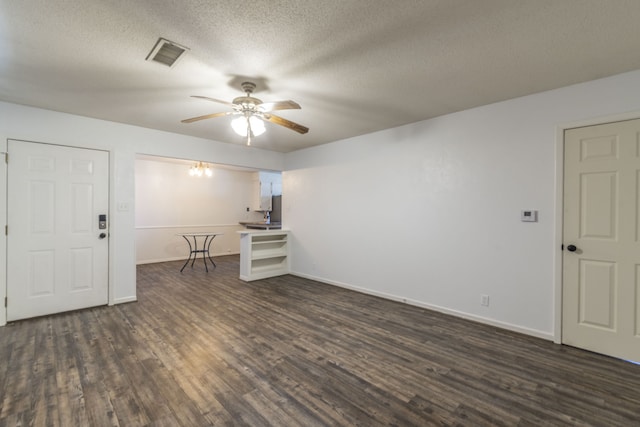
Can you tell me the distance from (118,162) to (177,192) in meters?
3.75

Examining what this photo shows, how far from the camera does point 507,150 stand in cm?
309

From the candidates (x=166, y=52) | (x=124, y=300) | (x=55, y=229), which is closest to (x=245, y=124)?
(x=166, y=52)

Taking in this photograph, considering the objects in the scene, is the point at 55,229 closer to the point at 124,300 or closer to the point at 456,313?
the point at 124,300

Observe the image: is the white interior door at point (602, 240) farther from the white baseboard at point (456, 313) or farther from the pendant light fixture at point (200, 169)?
the pendant light fixture at point (200, 169)

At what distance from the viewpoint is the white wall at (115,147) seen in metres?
3.23

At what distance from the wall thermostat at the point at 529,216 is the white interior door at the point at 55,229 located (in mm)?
5139

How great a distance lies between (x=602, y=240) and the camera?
260 cm

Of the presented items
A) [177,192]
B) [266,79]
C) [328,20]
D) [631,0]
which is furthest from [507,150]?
[177,192]

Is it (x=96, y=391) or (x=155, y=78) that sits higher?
(x=155, y=78)

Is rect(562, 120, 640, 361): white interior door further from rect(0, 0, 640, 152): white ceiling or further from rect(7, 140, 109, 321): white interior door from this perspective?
rect(7, 140, 109, 321): white interior door

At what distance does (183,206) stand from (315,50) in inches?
265

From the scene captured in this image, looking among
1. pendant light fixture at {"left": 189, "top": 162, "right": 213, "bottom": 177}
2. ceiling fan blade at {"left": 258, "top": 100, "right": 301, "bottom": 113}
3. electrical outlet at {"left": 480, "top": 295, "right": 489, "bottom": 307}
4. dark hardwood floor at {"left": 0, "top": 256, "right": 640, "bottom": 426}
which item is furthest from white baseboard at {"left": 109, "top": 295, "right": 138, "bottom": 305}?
electrical outlet at {"left": 480, "top": 295, "right": 489, "bottom": 307}

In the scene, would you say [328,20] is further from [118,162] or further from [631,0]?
[118,162]

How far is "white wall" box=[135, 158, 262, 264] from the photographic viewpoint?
7.03 meters
